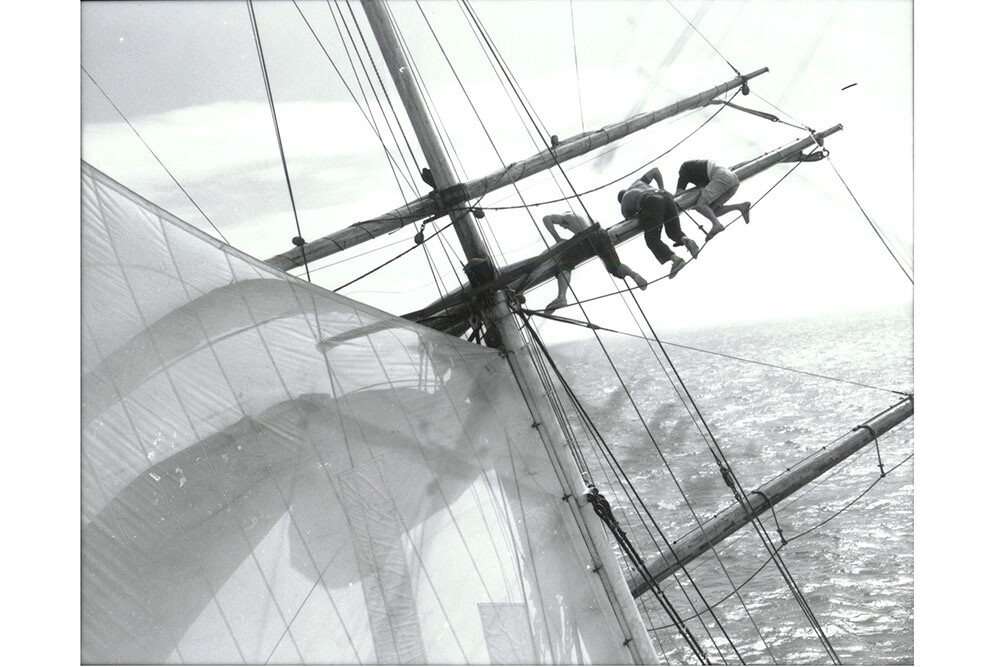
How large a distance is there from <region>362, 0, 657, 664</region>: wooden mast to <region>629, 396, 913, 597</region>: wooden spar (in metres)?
0.84

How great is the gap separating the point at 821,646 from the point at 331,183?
6.31 meters

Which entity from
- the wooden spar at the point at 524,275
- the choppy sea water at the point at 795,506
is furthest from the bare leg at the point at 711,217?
A: the choppy sea water at the point at 795,506

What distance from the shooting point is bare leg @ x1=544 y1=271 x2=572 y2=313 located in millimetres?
4949

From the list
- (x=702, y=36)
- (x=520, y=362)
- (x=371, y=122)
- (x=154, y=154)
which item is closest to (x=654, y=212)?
(x=702, y=36)

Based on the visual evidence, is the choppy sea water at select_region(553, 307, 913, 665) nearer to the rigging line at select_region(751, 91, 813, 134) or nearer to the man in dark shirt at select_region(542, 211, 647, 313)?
the man in dark shirt at select_region(542, 211, 647, 313)

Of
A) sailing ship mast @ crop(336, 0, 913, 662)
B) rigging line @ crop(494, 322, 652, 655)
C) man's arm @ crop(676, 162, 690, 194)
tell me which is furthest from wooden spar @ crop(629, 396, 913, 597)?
man's arm @ crop(676, 162, 690, 194)

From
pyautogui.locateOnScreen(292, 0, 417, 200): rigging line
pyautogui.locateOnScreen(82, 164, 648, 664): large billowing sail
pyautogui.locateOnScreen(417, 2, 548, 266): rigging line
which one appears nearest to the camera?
pyautogui.locateOnScreen(82, 164, 648, 664): large billowing sail

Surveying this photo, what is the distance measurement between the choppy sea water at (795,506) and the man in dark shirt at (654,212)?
63 cm

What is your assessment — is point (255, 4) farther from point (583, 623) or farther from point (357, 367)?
point (583, 623)

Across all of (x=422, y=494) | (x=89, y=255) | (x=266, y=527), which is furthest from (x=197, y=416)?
(x=422, y=494)

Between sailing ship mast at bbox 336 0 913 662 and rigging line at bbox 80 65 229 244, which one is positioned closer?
rigging line at bbox 80 65 229 244

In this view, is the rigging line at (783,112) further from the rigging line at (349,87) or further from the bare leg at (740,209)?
the rigging line at (349,87)

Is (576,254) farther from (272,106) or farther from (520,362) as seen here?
(272,106)

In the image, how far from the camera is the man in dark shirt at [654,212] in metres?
5.28
